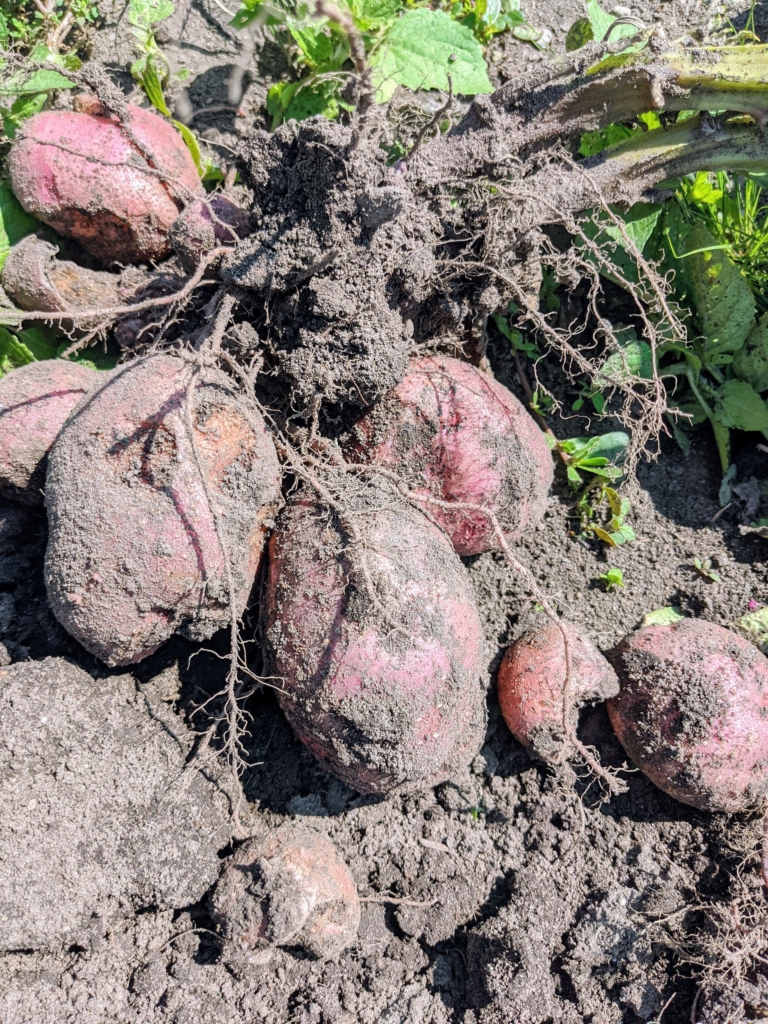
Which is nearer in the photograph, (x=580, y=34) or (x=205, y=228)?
(x=205, y=228)

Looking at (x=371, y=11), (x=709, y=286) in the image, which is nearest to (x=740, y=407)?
(x=709, y=286)

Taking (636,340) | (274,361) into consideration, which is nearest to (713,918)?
(636,340)

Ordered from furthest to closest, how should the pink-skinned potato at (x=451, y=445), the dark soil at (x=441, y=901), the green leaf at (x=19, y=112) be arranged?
1. the green leaf at (x=19, y=112)
2. the pink-skinned potato at (x=451, y=445)
3. the dark soil at (x=441, y=901)

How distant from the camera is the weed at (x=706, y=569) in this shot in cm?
214

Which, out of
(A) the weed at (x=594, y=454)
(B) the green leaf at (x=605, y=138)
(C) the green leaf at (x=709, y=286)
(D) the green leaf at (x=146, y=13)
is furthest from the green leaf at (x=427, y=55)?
(A) the weed at (x=594, y=454)

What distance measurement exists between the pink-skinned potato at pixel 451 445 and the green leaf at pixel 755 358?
98 cm

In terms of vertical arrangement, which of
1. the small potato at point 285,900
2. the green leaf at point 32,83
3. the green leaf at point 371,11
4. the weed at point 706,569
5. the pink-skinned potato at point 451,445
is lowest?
the small potato at point 285,900

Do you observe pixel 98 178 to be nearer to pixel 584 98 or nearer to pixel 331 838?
pixel 584 98

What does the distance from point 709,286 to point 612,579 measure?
104 cm

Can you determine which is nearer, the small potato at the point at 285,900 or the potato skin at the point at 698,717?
the small potato at the point at 285,900

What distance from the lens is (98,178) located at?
71.2 inches

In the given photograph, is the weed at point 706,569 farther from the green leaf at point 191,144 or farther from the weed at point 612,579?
the green leaf at point 191,144

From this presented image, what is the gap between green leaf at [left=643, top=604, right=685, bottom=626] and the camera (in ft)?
6.77

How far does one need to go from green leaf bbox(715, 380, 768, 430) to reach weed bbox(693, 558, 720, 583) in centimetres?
46
